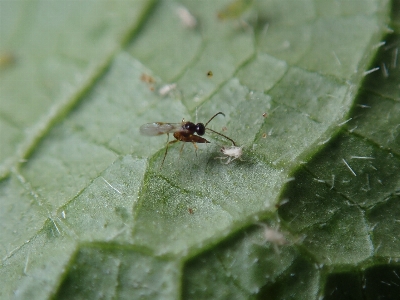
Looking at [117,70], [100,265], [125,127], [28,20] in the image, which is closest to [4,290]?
[100,265]

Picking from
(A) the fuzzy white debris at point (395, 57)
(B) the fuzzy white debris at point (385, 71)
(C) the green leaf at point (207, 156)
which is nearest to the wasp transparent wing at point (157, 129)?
(C) the green leaf at point (207, 156)

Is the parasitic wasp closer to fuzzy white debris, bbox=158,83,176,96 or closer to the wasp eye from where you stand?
the wasp eye

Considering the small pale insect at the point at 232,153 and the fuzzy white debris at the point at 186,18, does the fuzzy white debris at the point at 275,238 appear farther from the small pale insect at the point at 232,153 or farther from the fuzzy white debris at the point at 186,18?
the fuzzy white debris at the point at 186,18

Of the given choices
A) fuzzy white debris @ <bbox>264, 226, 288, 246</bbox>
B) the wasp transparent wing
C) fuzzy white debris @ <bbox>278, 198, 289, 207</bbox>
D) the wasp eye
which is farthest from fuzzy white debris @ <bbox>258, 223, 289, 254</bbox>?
the wasp transparent wing

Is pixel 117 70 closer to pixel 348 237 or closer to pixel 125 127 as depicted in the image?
pixel 125 127

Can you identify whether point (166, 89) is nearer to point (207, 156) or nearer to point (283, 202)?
point (207, 156)

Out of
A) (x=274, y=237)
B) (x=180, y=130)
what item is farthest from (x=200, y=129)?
(x=274, y=237)

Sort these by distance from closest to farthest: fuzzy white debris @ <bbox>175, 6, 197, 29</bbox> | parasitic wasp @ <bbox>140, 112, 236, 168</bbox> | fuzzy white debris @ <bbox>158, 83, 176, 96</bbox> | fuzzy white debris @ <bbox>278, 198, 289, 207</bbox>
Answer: fuzzy white debris @ <bbox>278, 198, 289, 207</bbox> → parasitic wasp @ <bbox>140, 112, 236, 168</bbox> → fuzzy white debris @ <bbox>158, 83, 176, 96</bbox> → fuzzy white debris @ <bbox>175, 6, 197, 29</bbox>
